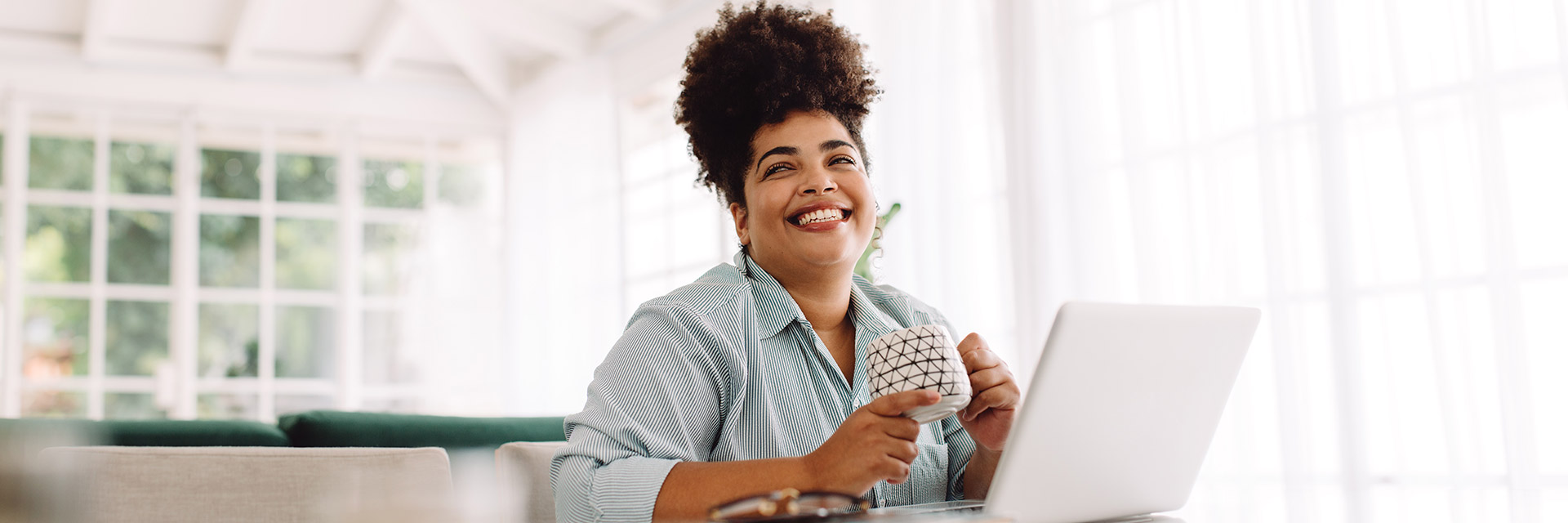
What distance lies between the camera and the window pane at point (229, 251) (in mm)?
5891

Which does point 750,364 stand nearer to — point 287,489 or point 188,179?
point 287,489

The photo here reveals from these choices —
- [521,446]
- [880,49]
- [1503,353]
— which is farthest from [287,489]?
[880,49]

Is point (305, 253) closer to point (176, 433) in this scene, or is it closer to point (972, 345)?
point (176, 433)

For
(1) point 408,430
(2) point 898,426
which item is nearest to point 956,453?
(2) point 898,426

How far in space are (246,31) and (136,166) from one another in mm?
1114

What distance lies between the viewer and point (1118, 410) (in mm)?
1067

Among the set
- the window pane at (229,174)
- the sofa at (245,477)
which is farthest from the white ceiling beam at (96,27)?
the sofa at (245,477)

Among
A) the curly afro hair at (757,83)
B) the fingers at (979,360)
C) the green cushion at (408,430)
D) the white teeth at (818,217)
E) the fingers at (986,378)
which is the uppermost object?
the curly afro hair at (757,83)

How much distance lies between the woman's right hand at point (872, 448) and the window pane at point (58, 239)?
18.1ft

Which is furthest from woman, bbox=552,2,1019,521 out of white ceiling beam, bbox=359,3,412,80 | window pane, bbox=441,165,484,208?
window pane, bbox=441,165,484,208

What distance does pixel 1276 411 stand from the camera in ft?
8.39

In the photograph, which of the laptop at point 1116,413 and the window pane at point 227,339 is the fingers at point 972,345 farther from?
the window pane at point 227,339

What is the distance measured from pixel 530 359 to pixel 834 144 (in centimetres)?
458

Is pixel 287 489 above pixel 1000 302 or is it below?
below
